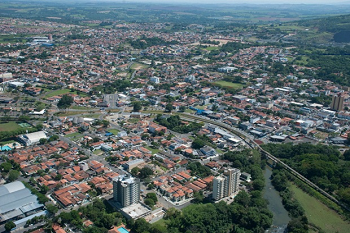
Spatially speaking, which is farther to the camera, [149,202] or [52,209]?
[149,202]

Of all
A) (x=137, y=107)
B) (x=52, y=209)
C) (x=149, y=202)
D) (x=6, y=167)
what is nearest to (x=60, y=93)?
(x=137, y=107)

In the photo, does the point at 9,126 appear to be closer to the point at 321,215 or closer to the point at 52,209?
the point at 52,209

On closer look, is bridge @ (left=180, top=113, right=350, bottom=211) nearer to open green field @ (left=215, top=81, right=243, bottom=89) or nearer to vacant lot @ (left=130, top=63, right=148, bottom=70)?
open green field @ (left=215, top=81, right=243, bottom=89)

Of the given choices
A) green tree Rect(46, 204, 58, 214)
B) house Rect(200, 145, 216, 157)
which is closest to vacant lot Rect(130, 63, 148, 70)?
house Rect(200, 145, 216, 157)

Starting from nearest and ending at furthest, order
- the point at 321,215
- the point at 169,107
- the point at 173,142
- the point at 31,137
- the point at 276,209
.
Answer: the point at 321,215 → the point at 276,209 → the point at 31,137 → the point at 173,142 → the point at 169,107

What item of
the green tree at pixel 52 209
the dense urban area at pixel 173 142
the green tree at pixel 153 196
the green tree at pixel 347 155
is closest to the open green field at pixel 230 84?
the dense urban area at pixel 173 142

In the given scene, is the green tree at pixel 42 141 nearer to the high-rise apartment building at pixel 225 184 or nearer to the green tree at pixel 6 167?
the green tree at pixel 6 167
